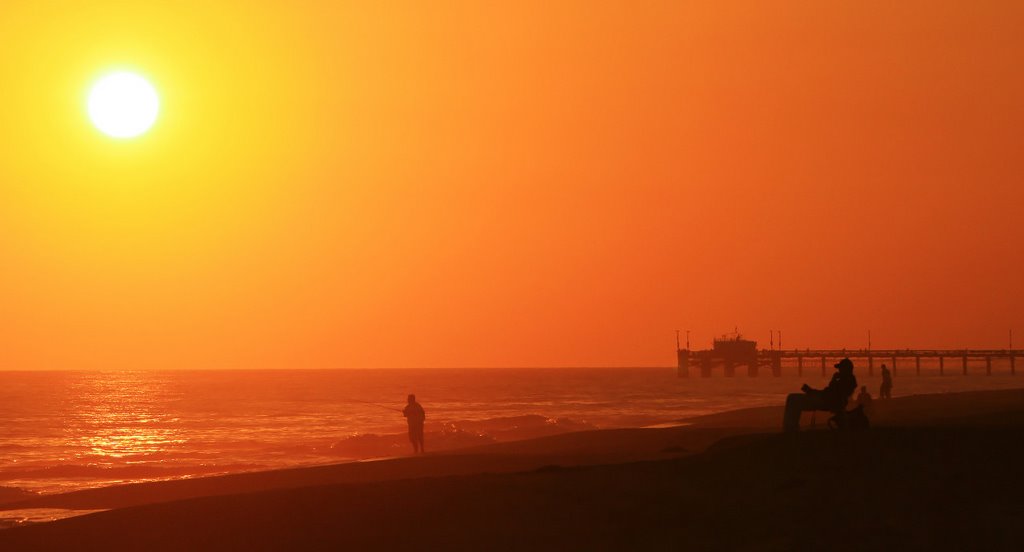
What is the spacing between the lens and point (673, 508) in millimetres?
13281

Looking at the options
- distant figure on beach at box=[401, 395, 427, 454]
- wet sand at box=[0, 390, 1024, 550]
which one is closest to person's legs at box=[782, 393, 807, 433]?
wet sand at box=[0, 390, 1024, 550]

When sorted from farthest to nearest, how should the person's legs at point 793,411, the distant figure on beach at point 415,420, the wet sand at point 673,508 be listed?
1. the distant figure on beach at point 415,420
2. the person's legs at point 793,411
3. the wet sand at point 673,508

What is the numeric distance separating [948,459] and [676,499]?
3236 mm

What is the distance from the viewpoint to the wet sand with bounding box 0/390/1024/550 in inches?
472

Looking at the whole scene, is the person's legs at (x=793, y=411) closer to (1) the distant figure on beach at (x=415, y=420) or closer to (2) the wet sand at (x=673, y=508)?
(2) the wet sand at (x=673, y=508)

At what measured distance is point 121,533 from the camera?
14.2 metres

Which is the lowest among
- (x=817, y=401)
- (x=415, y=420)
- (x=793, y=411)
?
(x=415, y=420)

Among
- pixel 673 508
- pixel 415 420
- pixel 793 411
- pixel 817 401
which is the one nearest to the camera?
pixel 673 508

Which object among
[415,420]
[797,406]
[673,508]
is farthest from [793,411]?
[415,420]

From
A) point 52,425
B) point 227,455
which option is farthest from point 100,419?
point 227,455

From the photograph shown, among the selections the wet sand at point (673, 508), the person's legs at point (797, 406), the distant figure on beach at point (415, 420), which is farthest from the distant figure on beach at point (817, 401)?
the distant figure on beach at point (415, 420)

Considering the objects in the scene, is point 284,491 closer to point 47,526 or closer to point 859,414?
point 47,526

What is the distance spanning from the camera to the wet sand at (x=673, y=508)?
1198cm

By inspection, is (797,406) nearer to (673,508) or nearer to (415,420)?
(673,508)
